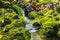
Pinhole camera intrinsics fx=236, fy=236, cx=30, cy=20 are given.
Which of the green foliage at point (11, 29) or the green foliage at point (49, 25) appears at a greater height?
the green foliage at point (11, 29)

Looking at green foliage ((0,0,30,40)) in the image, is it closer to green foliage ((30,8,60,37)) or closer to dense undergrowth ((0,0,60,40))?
dense undergrowth ((0,0,60,40))

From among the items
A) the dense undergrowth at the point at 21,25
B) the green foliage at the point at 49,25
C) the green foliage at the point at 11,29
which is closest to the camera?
the green foliage at the point at 11,29

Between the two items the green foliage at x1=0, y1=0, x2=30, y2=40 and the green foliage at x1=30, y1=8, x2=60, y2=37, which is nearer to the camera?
the green foliage at x1=0, y1=0, x2=30, y2=40

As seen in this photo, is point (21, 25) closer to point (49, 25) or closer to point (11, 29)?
point (11, 29)

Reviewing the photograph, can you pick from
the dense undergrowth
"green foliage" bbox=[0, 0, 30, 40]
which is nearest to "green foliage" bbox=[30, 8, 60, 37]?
the dense undergrowth

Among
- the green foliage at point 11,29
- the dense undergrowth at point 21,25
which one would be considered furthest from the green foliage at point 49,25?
the green foliage at point 11,29

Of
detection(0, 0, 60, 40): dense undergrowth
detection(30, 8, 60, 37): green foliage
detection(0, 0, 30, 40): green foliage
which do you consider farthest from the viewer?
detection(30, 8, 60, 37): green foliage

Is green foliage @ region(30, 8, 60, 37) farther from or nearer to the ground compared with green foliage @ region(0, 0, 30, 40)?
nearer to the ground

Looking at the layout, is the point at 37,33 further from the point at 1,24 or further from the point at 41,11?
the point at 41,11

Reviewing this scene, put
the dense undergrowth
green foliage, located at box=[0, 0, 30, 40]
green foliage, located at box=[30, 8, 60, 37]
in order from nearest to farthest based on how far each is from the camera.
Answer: green foliage, located at box=[0, 0, 30, 40]
the dense undergrowth
green foliage, located at box=[30, 8, 60, 37]

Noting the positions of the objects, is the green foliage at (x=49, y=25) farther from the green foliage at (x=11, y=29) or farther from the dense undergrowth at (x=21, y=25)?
the green foliage at (x=11, y=29)

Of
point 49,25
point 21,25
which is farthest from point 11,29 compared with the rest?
point 49,25
